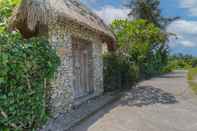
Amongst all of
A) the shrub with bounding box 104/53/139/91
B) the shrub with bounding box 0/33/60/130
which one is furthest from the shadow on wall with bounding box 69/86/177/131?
the shrub with bounding box 0/33/60/130

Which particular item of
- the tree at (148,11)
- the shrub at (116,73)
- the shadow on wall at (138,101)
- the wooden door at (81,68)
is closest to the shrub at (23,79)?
the shadow on wall at (138,101)

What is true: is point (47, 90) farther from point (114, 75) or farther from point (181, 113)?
point (114, 75)

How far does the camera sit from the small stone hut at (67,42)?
23.3 feet

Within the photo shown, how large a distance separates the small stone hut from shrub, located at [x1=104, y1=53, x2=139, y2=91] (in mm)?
947

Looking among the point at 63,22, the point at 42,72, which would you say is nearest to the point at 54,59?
the point at 42,72

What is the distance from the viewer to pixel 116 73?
48.7ft

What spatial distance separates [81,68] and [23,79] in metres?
6.21

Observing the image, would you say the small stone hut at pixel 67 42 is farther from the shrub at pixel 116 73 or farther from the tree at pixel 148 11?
the tree at pixel 148 11

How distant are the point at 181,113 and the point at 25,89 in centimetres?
543

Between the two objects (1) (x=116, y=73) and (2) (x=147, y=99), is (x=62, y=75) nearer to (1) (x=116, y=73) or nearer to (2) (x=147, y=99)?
(2) (x=147, y=99)

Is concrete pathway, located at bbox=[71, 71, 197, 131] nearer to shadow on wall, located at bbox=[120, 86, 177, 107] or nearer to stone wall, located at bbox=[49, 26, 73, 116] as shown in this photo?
shadow on wall, located at bbox=[120, 86, 177, 107]

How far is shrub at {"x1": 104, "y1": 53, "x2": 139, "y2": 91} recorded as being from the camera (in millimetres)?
14445

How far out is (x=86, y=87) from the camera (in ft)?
40.0

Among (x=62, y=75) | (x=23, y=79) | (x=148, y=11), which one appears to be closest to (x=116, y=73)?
(x=62, y=75)
